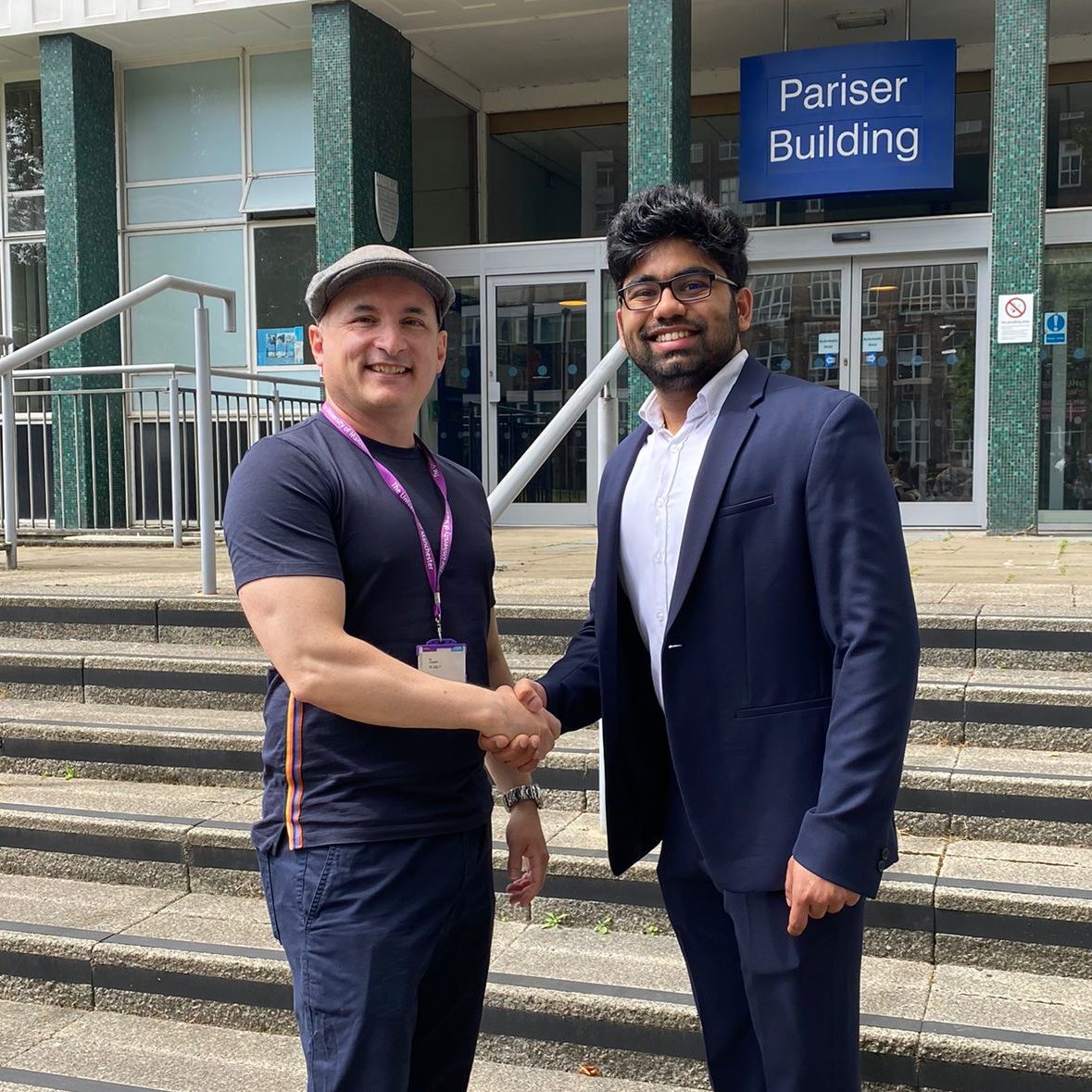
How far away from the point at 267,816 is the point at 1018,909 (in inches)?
→ 74.8

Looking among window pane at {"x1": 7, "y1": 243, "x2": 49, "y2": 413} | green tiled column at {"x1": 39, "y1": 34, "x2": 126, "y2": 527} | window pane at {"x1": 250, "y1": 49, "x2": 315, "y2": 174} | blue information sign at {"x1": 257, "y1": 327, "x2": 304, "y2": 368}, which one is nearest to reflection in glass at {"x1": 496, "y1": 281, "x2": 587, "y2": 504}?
blue information sign at {"x1": 257, "y1": 327, "x2": 304, "y2": 368}

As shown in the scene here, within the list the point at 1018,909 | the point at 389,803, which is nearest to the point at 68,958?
the point at 389,803

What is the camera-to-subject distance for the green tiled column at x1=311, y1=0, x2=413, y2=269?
33.0 feet

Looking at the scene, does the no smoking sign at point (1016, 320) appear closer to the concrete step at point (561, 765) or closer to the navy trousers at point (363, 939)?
the concrete step at point (561, 765)

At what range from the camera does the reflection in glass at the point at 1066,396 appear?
9383mm

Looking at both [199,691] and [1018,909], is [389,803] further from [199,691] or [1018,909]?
[199,691]

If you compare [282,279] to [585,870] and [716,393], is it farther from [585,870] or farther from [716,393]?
[716,393]

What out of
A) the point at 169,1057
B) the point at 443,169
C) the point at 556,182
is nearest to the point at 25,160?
the point at 443,169

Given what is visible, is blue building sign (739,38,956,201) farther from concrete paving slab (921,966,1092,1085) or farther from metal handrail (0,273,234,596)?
concrete paving slab (921,966,1092,1085)

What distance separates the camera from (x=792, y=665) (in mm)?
1820

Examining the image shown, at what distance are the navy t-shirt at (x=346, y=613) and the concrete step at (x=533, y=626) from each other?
101 inches

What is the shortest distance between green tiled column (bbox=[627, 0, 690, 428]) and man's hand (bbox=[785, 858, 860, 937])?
7824 mm

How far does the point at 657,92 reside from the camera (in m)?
9.55

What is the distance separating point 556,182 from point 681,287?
10.2m
